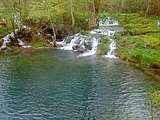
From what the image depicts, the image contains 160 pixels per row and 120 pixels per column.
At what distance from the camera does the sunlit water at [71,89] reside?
27391mm

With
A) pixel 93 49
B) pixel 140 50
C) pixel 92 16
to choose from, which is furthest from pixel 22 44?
pixel 140 50

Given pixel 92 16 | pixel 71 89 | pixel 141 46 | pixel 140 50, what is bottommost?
pixel 71 89

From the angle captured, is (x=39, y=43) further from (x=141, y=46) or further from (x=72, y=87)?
(x=72, y=87)

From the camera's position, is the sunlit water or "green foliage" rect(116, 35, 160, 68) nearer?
the sunlit water

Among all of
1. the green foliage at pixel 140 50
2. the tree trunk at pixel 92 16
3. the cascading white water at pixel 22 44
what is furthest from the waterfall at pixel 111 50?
the cascading white water at pixel 22 44

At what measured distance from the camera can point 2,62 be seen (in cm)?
4428

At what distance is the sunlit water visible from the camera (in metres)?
27.4

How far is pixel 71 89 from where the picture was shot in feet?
109

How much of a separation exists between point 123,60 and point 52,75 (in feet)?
37.1

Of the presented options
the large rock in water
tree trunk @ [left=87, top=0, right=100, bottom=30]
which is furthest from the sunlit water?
tree trunk @ [left=87, top=0, right=100, bottom=30]

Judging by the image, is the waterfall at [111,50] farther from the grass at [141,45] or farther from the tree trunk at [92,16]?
the tree trunk at [92,16]

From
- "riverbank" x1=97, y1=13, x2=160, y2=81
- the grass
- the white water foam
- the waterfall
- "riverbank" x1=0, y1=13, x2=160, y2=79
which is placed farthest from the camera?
the white water foam

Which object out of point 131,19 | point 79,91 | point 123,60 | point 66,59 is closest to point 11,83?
point 79,91

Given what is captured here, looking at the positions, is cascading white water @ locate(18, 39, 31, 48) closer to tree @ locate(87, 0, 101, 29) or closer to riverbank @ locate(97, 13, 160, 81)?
riverbank @ locate(97, 13, 160, 81)
